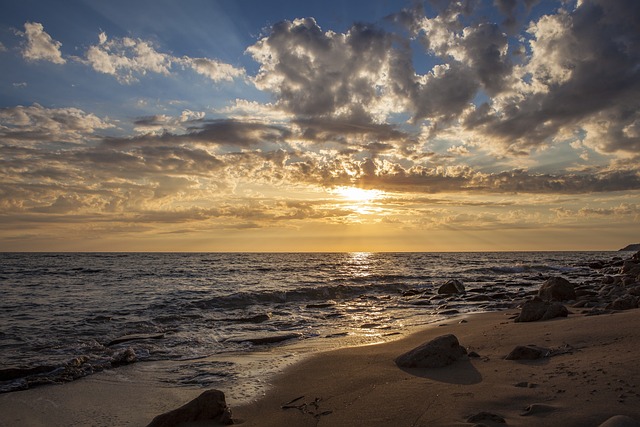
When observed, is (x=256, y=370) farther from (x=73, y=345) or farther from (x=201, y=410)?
(x=73, y=345)

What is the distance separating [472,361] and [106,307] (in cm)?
1725

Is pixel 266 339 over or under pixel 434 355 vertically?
under

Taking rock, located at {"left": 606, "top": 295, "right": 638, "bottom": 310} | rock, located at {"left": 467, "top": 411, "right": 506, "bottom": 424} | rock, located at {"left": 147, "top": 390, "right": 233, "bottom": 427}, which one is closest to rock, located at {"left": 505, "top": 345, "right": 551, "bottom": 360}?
rock, located at {"left": 467, "top": 411, "right": 506, "bottom": 424}

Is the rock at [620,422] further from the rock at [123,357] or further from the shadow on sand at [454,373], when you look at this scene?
the rock at [123,357]

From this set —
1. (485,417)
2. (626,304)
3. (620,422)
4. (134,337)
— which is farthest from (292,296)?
(620,422)

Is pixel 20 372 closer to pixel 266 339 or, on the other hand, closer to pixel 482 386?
pixel 266 339

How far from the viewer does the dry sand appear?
5164 millimetres

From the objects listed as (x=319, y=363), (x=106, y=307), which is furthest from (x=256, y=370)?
(x=106, y=307)

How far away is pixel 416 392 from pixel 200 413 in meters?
3.26

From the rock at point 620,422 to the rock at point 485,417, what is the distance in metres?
1.03

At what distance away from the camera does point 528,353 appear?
7.65 meters

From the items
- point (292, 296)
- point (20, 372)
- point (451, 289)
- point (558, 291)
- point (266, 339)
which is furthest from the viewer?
point (451, 289)

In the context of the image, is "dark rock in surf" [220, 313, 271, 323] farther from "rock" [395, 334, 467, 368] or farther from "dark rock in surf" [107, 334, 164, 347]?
"rock" [395, 334, 467, 368]

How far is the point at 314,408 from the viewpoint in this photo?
20.6ft
